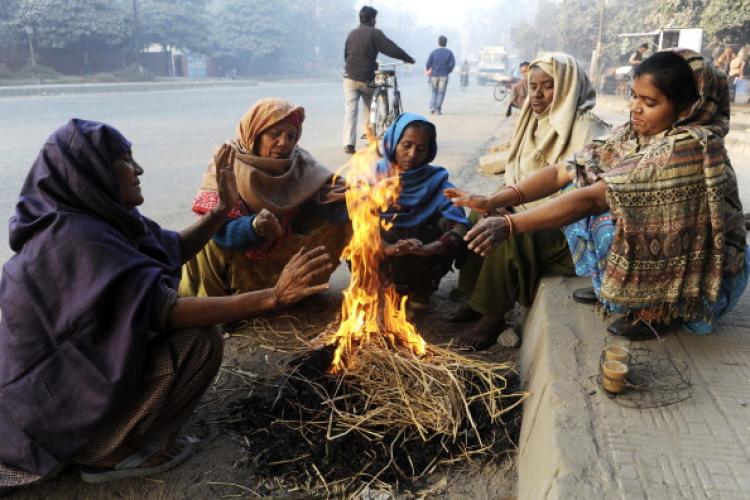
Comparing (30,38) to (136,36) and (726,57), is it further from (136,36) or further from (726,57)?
(726,57)

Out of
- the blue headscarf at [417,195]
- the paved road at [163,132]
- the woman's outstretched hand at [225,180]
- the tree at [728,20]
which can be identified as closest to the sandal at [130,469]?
the woman's outstretched hand at [225,180]

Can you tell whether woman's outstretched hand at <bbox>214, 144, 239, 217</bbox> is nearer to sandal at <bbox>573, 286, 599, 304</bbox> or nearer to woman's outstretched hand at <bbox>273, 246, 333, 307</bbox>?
woman's outstretched hand at <bbox>273, 246, 333, 307</bbox>

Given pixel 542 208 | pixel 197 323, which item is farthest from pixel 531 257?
pixel 197 323

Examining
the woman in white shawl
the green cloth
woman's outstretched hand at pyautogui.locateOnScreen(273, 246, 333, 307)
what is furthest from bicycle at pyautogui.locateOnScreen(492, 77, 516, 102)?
woman's outstretched hand at pyautogui.locateOnScreen(273, 246, 333, 307)

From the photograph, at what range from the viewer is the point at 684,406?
7.48 feet

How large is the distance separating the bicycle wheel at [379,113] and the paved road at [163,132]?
2.81 ft

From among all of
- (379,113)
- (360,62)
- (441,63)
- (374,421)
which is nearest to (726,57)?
(441,63)

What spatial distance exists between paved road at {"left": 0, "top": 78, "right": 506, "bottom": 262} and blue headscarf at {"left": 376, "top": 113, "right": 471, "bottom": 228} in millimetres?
2841

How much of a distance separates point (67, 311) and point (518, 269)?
248 cm

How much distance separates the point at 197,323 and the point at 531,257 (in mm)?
2079

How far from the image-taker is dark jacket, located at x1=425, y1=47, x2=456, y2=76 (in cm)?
1822

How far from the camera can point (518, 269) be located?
3.57 m

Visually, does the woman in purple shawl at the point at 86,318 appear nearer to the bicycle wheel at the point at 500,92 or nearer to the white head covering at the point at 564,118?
the white head covering at the point at 564,118

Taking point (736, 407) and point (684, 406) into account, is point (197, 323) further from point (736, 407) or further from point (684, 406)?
point (736, 407)
